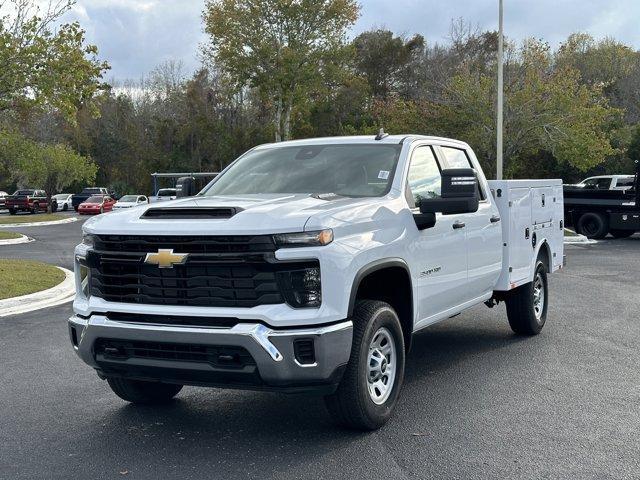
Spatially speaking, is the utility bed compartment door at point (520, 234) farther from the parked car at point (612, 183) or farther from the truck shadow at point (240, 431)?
the parked car at point (612, 183)

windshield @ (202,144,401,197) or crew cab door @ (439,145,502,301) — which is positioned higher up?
windshield @ (202,144,401,197)

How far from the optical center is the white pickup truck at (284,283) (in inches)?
180

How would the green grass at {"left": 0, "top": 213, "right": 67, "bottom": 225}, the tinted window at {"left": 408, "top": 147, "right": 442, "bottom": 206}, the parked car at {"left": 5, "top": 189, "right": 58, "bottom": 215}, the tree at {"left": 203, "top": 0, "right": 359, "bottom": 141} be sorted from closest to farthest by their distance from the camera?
the tinted window at {"left": 408, "top": 147, "right": 442, "bottom": 206} → the green grass at {"left": 0, "top": 213, "right": 67, "bottom": 225} → the tree at {"left": 203, "top": 0, "right": 359, "bottom": 141} → the parked car at {"left": 5, "top": 189, "right": 58, "bottom": 215}

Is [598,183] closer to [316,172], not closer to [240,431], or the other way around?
[316,172]

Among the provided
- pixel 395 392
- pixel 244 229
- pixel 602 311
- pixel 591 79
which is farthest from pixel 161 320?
pixel 591 79

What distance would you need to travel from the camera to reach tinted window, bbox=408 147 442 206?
613 centimetres

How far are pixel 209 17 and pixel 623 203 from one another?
2804cm

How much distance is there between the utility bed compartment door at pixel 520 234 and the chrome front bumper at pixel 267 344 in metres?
3.49

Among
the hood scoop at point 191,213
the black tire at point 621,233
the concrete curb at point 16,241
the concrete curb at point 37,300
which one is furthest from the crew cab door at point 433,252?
the concrete curb at point 16,241

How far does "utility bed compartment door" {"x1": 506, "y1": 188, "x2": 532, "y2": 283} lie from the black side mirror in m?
2.18

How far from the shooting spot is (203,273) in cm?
473

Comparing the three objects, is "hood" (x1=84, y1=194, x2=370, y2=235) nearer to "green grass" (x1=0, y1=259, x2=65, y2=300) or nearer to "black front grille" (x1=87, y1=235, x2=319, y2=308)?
"black front grille" (x1=87, y1=235, x2=319, y2=308)

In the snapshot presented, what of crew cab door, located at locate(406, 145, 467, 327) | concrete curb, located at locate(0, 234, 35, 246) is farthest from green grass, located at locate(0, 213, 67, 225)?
crew cab door, located at locate(406, 145, 467, 327)

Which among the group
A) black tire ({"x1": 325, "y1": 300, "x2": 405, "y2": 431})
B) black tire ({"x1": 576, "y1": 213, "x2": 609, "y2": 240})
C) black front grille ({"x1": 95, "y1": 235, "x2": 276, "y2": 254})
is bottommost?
black tire ({"x1": 576, "y1": 213, "x2": 609, "y2": 240})
